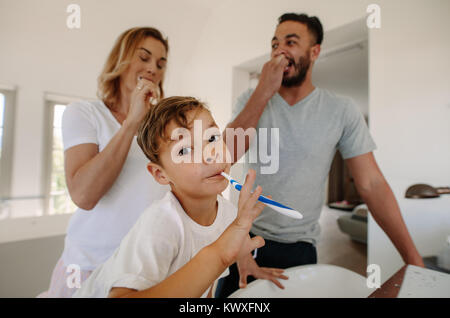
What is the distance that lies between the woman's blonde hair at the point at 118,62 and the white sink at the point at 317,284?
35 cm

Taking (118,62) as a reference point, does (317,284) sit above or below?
below

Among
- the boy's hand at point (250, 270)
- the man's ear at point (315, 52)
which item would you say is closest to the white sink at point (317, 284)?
the boy's hand at point (250, 270)

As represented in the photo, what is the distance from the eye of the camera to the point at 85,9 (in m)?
0.30

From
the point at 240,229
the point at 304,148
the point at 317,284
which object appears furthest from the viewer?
the point at 317,284

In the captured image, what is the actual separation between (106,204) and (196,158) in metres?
0.14

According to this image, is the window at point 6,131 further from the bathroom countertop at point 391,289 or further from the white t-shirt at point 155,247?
the bathroom countertop at point 391,289

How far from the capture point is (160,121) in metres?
0.22

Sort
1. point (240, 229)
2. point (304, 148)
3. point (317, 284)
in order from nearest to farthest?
point (240, 229) → point (304, 148) → point (317, 284)

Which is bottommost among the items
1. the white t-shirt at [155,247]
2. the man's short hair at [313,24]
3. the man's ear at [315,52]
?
the white t-shirt at [155,247]

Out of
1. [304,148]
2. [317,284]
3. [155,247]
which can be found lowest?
[317,284]

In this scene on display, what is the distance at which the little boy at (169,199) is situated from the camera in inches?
7.9

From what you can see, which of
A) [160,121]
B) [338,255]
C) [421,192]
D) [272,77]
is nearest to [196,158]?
[160,121]

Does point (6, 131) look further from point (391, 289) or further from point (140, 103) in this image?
point (391, 289)
